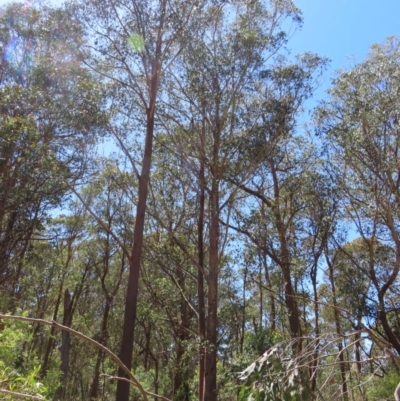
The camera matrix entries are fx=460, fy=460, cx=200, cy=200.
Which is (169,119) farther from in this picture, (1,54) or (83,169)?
(1,54)

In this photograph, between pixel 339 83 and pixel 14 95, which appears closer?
pixel 14 95

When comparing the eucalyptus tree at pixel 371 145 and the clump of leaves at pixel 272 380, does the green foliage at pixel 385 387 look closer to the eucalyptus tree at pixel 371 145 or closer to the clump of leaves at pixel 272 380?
the eucalyptus tree at pixel 371 145

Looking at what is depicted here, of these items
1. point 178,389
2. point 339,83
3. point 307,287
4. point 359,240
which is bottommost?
point 178,389

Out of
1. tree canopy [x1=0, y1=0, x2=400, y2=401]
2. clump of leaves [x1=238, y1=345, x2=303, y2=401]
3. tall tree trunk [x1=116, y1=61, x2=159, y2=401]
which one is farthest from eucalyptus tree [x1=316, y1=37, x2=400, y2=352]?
clump of leaves [x1=238, y1=345, x2=303, y2=401]

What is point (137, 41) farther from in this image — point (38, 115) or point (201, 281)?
point (201, 281)

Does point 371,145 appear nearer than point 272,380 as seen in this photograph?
No

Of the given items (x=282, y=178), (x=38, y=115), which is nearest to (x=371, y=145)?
(x=282, y=178)

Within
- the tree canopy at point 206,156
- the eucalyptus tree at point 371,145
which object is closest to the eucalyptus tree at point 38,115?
the tree canopy at point 206,156

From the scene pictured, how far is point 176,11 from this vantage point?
39.6 feet

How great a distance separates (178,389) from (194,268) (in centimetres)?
457

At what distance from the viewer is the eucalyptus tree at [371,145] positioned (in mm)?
11828

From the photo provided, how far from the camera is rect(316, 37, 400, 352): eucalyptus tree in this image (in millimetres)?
11828

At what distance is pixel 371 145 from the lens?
12.0 meters

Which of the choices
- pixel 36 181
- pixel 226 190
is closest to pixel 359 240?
pixel 226 190
